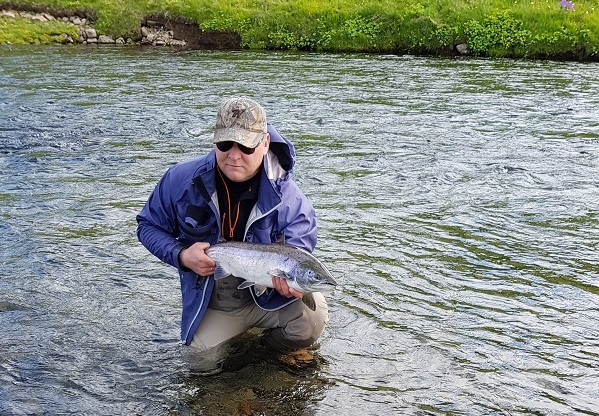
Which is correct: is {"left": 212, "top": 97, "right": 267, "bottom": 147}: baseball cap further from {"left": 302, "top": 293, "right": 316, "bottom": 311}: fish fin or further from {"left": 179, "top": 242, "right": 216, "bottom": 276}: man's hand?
{"left": 302, "top": 293, "right": 316, "bottom": 311}: fish fin

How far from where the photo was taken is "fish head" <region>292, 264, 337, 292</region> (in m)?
4.94

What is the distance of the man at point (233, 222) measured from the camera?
5.29 metres

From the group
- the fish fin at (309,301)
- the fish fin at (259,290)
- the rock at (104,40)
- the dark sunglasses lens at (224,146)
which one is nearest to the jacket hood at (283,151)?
the dark sunglasses lens at (224,146)

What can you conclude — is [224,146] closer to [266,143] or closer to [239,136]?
[239,136]

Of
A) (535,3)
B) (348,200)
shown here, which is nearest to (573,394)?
(348,200)

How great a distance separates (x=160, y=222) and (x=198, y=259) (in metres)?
0.59

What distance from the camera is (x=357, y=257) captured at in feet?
27.3

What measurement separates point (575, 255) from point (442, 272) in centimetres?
152

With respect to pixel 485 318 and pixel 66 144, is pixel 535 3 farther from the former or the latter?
pixel 485 318

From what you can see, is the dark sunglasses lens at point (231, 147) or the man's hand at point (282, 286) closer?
the man's hand at point (282, 286)

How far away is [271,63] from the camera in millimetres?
24250

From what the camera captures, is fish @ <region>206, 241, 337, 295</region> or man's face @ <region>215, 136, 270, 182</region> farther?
man's face @ <region>215, 136, 270, 182</region>

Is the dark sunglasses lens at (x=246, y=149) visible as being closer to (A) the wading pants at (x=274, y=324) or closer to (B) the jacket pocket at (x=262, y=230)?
(B) the jacket pocket at (x=262, y=230)

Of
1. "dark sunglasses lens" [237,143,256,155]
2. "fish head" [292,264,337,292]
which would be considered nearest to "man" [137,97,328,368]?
"dark sunglasses lens" [237,143,256,155]
